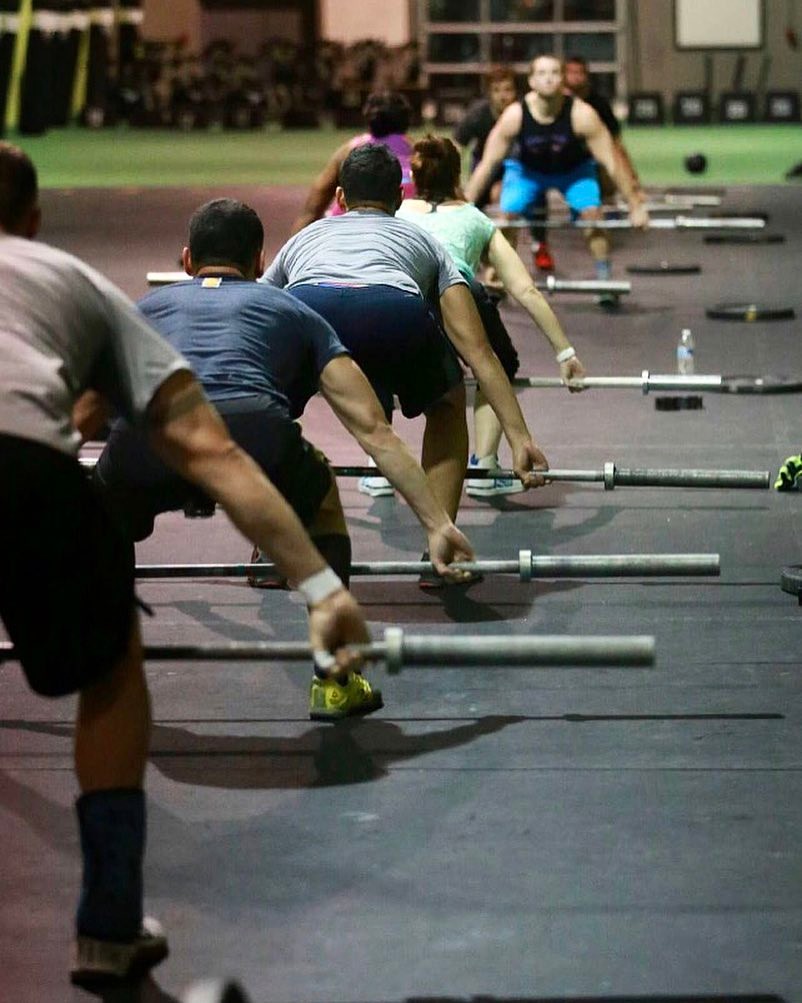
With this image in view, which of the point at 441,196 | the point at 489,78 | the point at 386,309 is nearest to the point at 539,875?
the point at 386,309

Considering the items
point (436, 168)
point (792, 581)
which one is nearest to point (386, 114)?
point (436, 168)

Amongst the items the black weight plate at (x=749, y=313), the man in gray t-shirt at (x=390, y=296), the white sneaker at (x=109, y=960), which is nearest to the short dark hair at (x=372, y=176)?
the man in gray t-shirt at (x=390, y=296)

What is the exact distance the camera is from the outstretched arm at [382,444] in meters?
4.89

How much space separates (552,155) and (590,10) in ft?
61.1

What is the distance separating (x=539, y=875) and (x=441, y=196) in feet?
11.7

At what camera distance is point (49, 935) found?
374 cm

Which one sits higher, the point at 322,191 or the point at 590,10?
the point at 590,10

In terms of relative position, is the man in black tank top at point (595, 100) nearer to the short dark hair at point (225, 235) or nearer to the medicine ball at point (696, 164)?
the medicine ball at point (696, 164)

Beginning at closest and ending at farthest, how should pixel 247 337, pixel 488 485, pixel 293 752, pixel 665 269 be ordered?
pixel 293 752 < pixel 247 337 < pixel 488 485 < pixel 665 269

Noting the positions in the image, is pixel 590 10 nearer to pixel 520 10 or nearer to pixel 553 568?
pixel 520 10

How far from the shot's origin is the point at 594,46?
100ft

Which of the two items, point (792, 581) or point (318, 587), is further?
point (792, 581)

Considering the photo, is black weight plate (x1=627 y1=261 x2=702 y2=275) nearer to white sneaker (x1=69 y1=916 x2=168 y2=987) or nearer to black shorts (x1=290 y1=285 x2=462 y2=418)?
black shorts (x1=290 y1=285 x2=462 y2=418)

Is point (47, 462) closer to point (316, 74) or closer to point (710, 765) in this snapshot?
point (710, 765)
